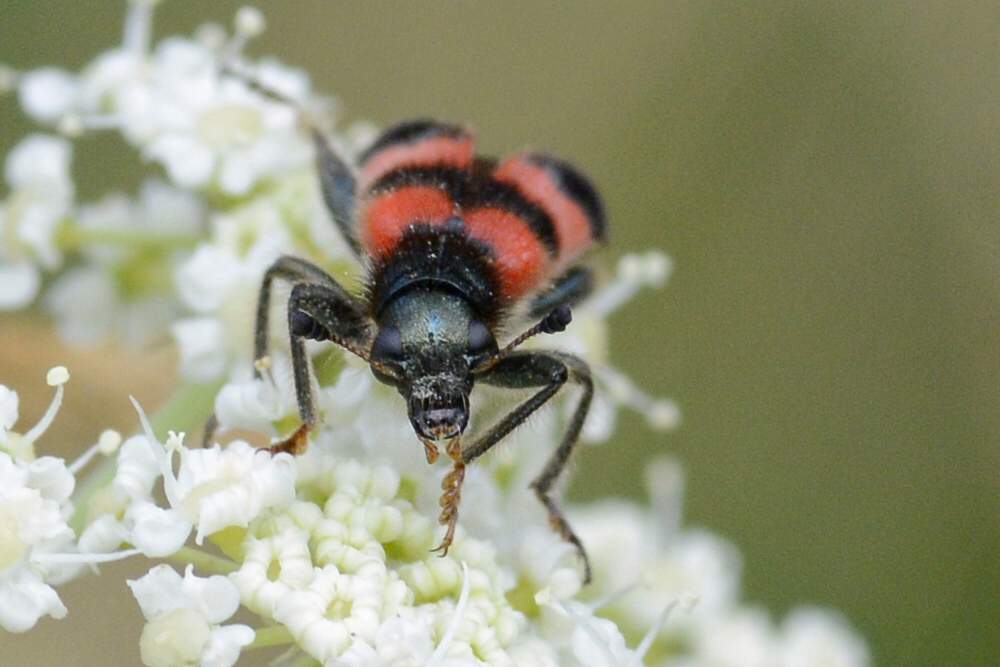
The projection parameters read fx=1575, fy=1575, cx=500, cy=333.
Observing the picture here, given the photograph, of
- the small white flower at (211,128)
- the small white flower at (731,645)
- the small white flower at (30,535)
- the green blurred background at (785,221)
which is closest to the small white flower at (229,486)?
the small white flower at (30,535)

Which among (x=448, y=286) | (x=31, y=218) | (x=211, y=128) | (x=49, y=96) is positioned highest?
(x=49, y=96)

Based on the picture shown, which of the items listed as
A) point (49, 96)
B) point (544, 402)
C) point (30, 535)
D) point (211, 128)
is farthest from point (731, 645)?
point (49, 96)

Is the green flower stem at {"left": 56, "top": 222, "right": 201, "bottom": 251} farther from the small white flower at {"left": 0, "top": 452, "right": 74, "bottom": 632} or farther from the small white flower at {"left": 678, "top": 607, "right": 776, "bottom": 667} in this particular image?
the small white flower at {"left": 678, "top": 607, "right": 776, "bottom": 667}

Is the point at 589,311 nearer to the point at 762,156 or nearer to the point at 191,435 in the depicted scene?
the point at 191,435

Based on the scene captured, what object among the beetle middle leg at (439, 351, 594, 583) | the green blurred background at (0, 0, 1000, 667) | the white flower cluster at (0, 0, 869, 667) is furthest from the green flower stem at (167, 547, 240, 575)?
the green blurred background at (0, 0, 1000, 667)

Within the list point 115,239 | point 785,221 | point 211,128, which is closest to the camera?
point 211,128

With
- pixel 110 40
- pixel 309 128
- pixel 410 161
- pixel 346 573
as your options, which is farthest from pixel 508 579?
pixel 110 40

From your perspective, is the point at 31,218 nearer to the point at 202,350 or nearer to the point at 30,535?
the point at 202,350
